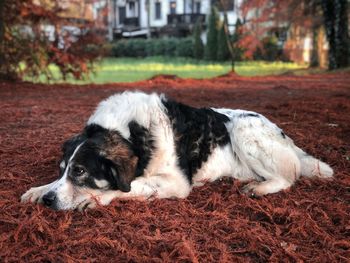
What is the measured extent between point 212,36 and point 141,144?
36298mm

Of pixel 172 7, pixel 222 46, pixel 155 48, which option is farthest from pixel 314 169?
pixel 172 7

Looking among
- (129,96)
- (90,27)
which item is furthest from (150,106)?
(90,27)

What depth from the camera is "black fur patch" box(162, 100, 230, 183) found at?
4.84 meters

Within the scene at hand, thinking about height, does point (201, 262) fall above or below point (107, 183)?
below

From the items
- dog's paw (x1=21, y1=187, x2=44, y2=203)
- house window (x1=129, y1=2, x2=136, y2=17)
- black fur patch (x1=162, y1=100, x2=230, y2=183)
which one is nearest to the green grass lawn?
black fur patch (x1=162, y1=100, x2=230, y2=183)

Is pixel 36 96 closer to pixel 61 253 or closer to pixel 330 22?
pixel 61 253

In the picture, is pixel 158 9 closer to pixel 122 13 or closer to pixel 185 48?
pixel 122 13

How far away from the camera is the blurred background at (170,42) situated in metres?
17.5

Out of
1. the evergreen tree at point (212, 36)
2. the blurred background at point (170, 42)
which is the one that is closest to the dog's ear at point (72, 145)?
the blurred background at point (170, 42)

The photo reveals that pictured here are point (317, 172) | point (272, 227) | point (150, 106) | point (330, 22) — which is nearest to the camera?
point (272, 227)

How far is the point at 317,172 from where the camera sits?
5168 mm

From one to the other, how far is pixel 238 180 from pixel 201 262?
198 centimetres

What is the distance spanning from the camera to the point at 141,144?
4.51 m

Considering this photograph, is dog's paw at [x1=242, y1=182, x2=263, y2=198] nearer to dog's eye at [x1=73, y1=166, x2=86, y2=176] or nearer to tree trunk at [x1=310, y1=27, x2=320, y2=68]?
dog's eye at [x1=73, y1=166, x2=86, y2=176]
